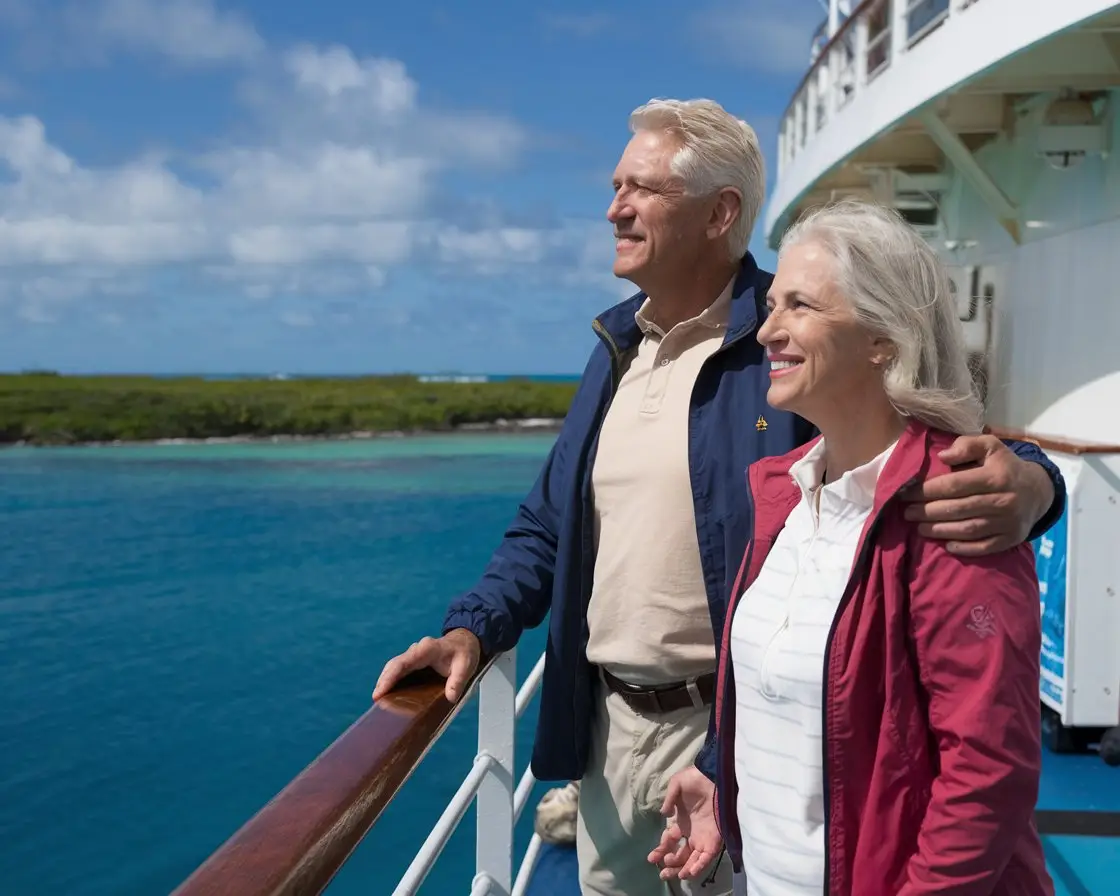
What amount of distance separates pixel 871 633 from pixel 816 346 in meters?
0.30

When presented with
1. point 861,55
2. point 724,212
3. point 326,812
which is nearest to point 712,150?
point 724,212

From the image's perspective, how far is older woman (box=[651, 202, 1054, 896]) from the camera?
3.05ft

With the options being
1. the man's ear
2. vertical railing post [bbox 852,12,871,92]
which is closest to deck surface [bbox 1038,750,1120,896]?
the man's ear

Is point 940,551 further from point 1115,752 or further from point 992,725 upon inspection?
point 1115,752

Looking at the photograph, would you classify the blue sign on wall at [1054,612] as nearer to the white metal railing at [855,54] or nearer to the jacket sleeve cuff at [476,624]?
the white metal railing at [855,54]

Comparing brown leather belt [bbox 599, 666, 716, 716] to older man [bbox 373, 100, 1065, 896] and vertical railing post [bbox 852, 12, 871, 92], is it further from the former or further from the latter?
vertical railing post [bbox 852, 12, 871, 92]

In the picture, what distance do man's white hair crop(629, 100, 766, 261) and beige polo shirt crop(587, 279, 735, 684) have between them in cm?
13

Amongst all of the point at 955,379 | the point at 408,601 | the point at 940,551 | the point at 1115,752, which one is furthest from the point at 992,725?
the point at 408,601

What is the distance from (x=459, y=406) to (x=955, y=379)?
135 feet

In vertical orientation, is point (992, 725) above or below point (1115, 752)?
above

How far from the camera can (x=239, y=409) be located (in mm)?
37344

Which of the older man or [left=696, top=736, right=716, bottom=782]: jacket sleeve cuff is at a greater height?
the older man

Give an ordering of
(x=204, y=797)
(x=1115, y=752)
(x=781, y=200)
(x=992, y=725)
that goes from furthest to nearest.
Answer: (x=204, y=797) → (x=781, y=200) → (x=1115, y=752) → (x=992, y=725)

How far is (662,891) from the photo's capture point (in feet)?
5.38
